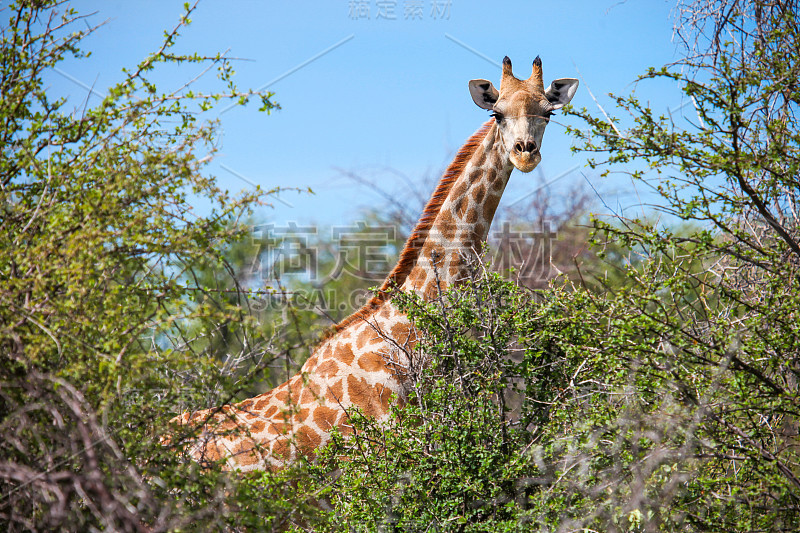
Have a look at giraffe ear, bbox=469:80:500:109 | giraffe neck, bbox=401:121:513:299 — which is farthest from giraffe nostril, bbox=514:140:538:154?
giraffe ear, bbox=469:80:500:109

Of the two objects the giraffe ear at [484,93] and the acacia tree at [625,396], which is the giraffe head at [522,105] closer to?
the giraffe ear at [484,93]

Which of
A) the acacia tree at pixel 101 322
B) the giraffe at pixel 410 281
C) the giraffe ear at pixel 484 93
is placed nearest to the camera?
the acacia tree at pixel 101 322

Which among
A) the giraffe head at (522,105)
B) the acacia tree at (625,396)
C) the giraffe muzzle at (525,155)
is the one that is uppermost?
the giraffe head at (522,105)

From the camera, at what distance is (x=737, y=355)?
3.51m

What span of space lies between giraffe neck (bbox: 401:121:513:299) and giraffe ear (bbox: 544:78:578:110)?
71cm

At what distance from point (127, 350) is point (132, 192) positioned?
71 cm

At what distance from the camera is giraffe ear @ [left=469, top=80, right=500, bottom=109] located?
5573 mm

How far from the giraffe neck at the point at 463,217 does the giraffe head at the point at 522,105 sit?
157 millimetres

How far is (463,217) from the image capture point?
5.18 m

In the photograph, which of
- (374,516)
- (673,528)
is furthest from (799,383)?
(374,516)

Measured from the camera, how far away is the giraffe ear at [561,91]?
563 cm

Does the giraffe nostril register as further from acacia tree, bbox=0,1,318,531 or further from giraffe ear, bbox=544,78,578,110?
acacia tree, bbox=0,1,318,531

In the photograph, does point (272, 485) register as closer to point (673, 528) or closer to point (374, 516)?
point (374, 516)

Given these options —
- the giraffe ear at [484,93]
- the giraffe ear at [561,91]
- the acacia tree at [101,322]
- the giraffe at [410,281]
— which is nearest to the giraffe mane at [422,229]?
the giraffe at [410,281]
